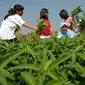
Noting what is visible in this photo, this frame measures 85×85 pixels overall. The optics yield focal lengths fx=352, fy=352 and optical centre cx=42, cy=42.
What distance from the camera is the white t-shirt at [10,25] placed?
564 centimetres

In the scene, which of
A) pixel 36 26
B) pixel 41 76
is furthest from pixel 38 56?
pixel 36 26

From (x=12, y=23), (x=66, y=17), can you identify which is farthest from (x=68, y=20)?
(x=12, y=23)

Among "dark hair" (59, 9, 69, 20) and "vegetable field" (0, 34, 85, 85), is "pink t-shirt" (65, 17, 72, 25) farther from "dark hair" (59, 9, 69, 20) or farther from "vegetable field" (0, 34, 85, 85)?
"vegetable field" (0, 34, 85, 85)

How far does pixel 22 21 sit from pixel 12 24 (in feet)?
0.76

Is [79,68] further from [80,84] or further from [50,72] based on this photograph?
[50,72]

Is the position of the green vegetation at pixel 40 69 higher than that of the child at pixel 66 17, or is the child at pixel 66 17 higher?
the child at pixel 66 17

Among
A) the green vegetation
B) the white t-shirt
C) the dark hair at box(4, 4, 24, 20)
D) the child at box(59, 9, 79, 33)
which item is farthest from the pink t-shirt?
the green vegetation

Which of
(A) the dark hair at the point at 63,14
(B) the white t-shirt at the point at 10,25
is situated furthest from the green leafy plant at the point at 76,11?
(B) the white t-shirt at the point at 10,25

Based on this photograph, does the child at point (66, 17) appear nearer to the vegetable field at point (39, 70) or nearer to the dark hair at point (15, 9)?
the dark hair at point (15, 9)

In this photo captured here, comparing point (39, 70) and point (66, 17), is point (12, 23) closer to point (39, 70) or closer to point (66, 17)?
point (66, 17)

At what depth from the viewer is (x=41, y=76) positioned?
127cm

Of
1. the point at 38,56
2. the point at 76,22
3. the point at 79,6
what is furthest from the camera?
the point at 79,6

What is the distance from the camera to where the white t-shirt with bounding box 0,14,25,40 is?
564 centimetres

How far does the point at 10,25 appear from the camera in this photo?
227 inches
